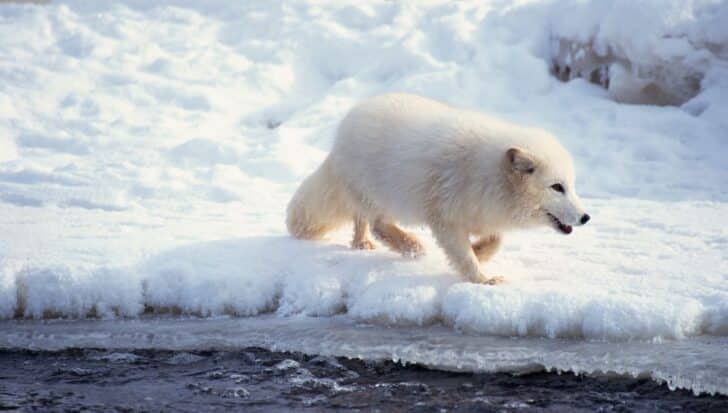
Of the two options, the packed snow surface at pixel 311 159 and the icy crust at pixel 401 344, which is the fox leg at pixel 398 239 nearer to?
the packed snow surface at pixel 311 159

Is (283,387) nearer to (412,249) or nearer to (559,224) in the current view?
(412,249)

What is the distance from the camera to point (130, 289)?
558cm

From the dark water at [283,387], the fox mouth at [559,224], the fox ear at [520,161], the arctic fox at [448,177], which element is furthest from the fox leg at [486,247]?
the dark water at [283,387]

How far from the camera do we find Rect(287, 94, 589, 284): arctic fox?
5.38 metres

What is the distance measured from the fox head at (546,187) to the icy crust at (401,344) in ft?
2.60

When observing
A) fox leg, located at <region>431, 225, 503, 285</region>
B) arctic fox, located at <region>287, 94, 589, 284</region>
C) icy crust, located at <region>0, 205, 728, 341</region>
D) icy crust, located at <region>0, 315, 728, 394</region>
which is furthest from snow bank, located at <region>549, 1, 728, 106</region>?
icy crust, located at <region>0, 315, 728, 394</region>

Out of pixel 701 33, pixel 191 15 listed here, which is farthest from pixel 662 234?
pixel 191 15

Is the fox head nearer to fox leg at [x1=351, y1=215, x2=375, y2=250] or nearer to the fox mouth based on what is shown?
the fox mouth

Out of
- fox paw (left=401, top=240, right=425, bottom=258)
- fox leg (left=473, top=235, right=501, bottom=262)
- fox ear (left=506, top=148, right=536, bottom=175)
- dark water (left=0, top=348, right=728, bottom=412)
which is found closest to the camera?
dark water (left=0, top=348, right=728, bottom=412)

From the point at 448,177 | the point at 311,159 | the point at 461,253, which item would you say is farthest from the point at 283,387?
the point at 311,159

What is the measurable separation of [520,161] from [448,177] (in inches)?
17.6

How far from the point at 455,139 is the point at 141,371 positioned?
7.23 ft

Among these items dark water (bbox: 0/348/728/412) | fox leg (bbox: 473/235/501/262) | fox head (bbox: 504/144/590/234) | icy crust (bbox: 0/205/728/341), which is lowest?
dark water (bbox: 0/348/728/412)

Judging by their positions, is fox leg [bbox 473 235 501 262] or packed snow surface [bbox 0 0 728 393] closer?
packed snow surface [bbox 0 0 728 393]
